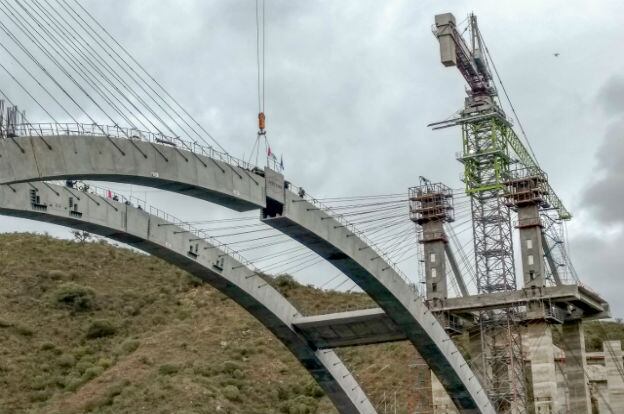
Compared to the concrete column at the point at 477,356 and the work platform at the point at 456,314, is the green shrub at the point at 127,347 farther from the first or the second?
the concrete column at the point at 477,356

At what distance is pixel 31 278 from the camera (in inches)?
3019

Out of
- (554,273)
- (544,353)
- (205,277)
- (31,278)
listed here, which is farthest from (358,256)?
(31,278)

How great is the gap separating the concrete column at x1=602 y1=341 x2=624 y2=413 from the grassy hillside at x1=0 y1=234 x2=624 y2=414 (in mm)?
12163

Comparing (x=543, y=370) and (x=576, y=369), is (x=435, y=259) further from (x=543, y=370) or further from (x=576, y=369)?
(x=576, y=369)

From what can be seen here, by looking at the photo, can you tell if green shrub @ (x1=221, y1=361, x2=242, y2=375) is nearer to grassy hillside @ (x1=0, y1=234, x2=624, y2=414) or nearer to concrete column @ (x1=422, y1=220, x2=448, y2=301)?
grassy hillside @ (x1=0, y1=234, x2=624, y2=414)

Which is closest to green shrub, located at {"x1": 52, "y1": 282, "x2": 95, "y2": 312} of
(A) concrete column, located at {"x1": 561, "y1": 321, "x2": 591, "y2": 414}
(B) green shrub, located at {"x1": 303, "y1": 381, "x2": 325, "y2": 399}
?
(B) green shrub, located at {"x1": 303, "y1": 381, "x2": 325, "y2": 399}

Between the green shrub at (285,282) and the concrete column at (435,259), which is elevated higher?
the green shrub at (285,282)

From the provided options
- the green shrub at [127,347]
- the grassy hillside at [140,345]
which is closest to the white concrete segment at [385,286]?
the grassy hillside at [140,345]

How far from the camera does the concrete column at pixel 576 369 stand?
164 feet

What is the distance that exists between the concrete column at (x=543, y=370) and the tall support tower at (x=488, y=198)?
1493 mm

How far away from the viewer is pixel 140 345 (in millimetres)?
67375

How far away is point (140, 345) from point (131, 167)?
45.7 m

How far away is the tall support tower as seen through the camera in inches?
1986

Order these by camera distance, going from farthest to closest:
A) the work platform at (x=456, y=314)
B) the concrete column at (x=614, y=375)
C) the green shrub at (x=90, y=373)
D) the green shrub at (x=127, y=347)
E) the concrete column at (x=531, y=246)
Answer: the green shrub at (x=127, y=347) → the green shrub at (x=90, y=373) → the concrete column at (x=614, y=375) → the concrete column at (x=531, y=246) → the work platform at (x=456, y=314)
